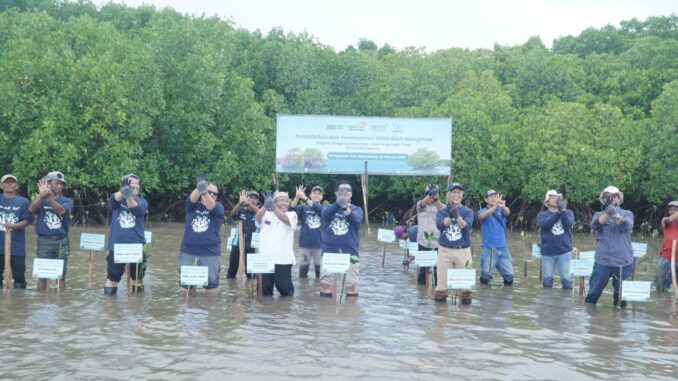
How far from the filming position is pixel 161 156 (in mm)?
31734

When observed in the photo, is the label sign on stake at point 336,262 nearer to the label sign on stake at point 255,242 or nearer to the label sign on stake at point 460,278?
the label sign on stake at point 460,278

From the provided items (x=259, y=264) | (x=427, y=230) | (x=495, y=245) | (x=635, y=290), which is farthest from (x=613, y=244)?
(x=259, y=264)

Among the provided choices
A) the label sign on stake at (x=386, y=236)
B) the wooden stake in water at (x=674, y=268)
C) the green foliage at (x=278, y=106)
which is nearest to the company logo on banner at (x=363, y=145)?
the green foliage at (x=278, y=106)

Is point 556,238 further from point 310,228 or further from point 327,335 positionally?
point 327,335

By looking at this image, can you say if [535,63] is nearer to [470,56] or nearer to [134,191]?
[470,56]

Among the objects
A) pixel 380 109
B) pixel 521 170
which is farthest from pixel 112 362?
pixel 380 109

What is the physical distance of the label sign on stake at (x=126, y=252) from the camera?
11.3 meters

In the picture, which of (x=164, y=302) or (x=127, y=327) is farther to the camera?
(x=164, y=302)

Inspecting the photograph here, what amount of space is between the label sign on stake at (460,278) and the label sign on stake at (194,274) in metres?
3.51

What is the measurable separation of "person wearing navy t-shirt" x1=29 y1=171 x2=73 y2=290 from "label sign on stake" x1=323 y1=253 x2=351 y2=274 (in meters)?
3.99

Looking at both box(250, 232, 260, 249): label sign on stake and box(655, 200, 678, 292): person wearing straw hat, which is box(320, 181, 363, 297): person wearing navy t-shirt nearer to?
box(250, 232, 260, 249): label sign on stake

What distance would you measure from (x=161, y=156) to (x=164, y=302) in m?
21.2

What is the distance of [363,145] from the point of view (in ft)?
98.1

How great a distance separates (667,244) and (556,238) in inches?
70.2
